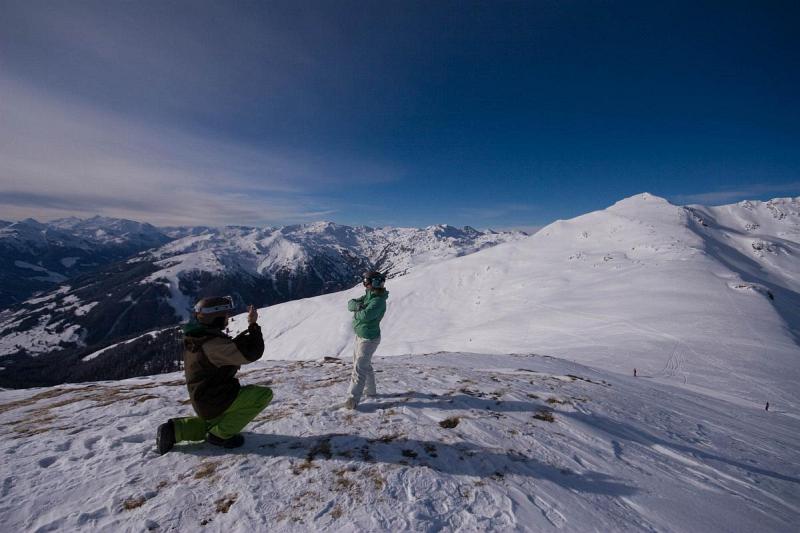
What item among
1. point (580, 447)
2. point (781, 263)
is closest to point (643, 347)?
point (580, 447)

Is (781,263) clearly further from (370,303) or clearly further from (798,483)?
(370,303)

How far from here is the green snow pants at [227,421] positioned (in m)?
6.15

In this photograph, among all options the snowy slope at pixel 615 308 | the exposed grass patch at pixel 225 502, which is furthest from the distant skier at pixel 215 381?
the snowy slope at pixel 615 308

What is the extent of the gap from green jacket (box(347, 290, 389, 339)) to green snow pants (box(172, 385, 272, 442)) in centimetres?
293

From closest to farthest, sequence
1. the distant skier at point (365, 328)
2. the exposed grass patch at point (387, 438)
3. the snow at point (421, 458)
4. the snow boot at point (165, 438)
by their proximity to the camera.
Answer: the snow at point (421, 458)
the snow boot at point (165, 438)
the exposed grass patch at point (387, 438)
the distant skier at point (365, 328)

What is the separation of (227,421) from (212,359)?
4.60ft

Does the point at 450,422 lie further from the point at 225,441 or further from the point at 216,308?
the point at 216,308

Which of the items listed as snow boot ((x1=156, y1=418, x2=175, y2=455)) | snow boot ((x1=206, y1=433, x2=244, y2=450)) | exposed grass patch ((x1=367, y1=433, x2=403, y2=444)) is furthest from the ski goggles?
exposed grass patch ((x1=367, y1=433, x2=403, y2=444))

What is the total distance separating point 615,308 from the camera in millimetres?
39469

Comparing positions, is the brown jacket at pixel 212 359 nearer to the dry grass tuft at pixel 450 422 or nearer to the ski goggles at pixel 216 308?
the ski goggles at pixel 216 308

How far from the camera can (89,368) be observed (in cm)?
19538

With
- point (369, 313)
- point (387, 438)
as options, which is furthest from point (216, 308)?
point (387, 438)

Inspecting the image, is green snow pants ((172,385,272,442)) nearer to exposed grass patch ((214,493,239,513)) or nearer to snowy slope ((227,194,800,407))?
exposed grass patch ((214,493,239,513))

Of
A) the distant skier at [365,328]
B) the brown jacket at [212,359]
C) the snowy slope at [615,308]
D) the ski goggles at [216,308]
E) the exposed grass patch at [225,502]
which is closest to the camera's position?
the exposed grass patch at [225,502]
